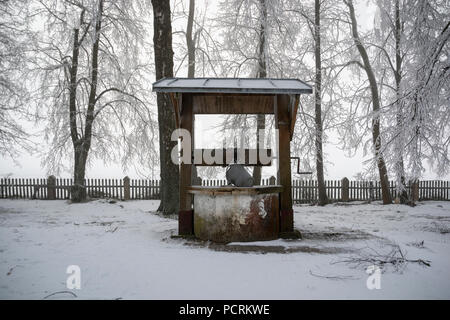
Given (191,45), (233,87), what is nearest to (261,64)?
(191,45)

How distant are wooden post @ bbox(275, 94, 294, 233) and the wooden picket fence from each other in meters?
8.89

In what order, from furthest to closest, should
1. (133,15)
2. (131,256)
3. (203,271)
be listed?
(133,15) < (131,256) < (203,271)

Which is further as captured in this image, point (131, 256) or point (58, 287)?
point (131, 256)

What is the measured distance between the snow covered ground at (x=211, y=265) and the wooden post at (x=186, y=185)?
14.5 inches

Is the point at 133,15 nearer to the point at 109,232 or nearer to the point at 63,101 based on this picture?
the point at 63,101

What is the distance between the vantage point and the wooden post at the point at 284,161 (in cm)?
519

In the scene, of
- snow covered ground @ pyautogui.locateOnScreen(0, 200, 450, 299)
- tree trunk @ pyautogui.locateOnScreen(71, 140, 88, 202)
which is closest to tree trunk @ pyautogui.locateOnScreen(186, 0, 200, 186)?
tree trunk @ pyautogui.locateOnScreen(71, 140, 88, 202)

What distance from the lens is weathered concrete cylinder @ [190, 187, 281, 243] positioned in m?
4.80

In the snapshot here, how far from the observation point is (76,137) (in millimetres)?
11734

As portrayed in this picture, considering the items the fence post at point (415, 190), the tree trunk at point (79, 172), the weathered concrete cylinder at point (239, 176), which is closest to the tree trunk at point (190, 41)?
the tree trunk at point (79, 172)

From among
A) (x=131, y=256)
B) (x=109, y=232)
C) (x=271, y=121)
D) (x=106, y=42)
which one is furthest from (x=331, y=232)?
(x=106, y=42)

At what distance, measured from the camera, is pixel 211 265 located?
3688 mm
